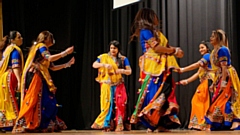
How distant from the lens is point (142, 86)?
3.65m

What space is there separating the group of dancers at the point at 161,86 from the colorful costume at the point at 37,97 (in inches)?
30.9

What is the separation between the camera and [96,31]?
735 centimetres

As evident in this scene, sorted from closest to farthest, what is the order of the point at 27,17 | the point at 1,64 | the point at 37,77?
the point at 37,77 < the point at 1,64 < the point at 27,17

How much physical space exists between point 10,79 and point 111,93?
3.89 ft

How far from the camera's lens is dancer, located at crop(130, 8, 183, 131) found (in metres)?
3.47

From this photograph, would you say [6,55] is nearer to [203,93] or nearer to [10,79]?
[10,79]

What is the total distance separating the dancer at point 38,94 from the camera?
4.38 meters

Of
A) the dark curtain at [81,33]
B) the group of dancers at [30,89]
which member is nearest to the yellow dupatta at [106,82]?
the group of dancers at [30,89]

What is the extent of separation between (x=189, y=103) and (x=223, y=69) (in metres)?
1.64

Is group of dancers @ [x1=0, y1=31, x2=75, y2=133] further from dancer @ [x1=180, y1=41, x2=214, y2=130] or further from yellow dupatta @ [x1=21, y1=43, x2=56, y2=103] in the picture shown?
dancer @ [x1=180, y1=41, x2=214, y2=130]

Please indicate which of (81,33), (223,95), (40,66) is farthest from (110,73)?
(81,33)

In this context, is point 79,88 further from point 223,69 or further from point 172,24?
point 223,69

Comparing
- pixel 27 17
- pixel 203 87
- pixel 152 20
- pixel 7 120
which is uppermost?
pixel 27 17

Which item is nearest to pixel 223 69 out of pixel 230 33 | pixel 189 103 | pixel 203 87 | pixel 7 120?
pixel 203 87
